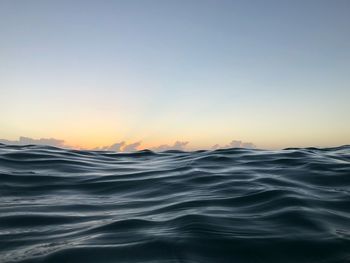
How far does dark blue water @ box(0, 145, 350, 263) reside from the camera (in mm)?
4293

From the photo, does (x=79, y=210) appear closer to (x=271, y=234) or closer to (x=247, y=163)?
(x=271, y=234)

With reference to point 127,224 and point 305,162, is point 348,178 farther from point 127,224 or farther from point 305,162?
point 127,224

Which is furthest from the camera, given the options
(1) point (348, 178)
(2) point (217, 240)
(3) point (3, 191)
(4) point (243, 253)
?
(1) point (348, 178)

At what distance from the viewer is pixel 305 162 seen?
1195 cm

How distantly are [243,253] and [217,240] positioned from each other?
444 millimetres

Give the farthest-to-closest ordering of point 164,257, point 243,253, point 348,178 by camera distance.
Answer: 1. point 348,178
2. point 243,253
3. point 164,257

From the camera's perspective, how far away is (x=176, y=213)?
6039 millimetres

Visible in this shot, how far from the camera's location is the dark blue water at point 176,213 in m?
4.29

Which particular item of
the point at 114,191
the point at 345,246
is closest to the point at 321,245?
the point at 345,246

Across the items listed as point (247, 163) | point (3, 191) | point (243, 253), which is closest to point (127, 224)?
point (243, 253)

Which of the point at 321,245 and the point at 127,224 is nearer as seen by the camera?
the point at 321,245

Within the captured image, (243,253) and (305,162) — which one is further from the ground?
(305,162)

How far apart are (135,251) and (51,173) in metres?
6.76

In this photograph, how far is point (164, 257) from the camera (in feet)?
13.2
